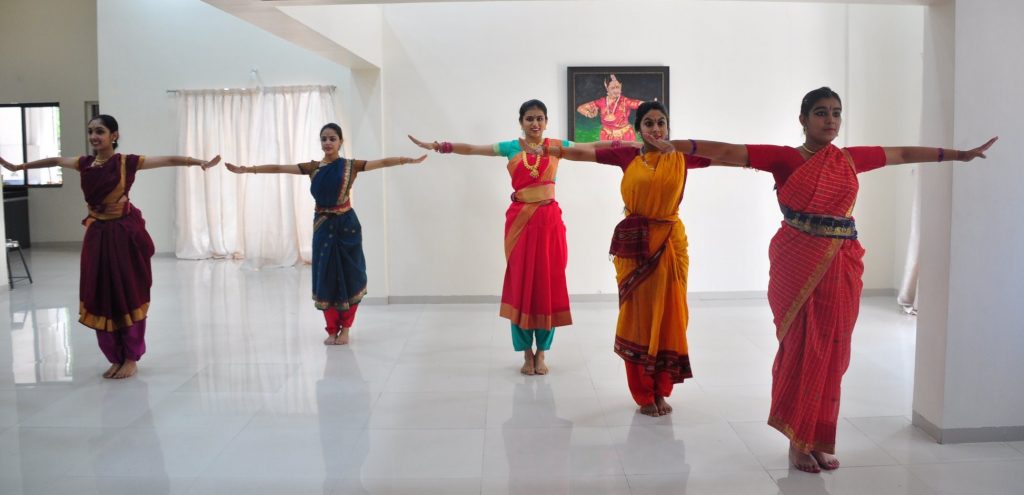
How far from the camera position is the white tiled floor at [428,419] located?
312 cm

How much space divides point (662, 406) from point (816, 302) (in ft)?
3.59

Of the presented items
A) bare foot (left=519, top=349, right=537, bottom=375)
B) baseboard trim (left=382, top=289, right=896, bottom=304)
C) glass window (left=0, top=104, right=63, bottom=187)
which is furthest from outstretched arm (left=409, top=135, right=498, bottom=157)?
glass window (left=0, top=104, right=63, bottom=187)

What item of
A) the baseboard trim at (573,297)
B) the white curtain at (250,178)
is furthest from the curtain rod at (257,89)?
the baseboard trim at (573,297)

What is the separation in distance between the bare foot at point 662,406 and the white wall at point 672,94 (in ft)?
10.4

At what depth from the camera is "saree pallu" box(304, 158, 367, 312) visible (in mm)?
5395

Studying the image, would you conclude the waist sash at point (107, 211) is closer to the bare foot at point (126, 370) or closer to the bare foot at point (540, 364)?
the bare foot at point (126, 370)

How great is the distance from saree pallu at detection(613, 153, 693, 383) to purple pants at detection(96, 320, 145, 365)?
2894 millimetres

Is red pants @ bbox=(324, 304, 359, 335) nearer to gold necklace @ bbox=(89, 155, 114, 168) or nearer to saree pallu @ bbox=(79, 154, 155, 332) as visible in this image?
saree pallu @ bbox=(79, 154, 155, 332)

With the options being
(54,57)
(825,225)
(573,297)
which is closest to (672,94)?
(573,297)

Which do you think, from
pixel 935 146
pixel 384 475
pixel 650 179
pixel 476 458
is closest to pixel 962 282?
pixel 935 146

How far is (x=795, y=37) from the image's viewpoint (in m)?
6.80

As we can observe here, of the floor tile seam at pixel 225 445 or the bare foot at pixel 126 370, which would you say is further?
the bare foot at pixel 126 370

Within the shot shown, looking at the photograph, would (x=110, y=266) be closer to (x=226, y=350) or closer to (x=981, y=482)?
(x=226, y=350)

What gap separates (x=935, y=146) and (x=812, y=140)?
0.80m
